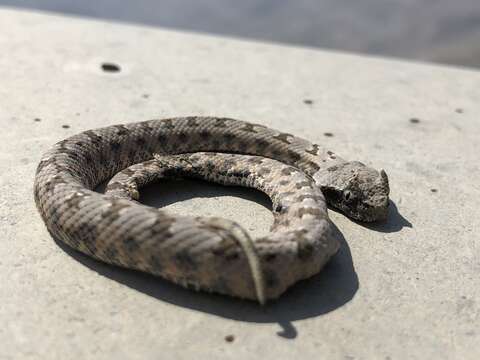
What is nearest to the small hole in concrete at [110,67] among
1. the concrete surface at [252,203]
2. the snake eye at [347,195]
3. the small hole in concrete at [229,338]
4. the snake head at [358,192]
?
the concrete surface at [252,203]

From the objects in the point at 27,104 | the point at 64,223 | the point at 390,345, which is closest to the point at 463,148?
the point at 390,345

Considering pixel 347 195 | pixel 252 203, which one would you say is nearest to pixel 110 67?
pixel 252 203

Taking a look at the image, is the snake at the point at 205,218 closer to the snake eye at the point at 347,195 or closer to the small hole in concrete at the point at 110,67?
the snake eye at the point at 347,195

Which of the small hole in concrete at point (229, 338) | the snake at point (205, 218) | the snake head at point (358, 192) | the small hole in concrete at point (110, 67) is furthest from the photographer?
the small hole in concrete at point (110, 67)

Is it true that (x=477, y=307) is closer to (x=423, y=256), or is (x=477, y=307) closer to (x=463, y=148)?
(x=423, y=256)

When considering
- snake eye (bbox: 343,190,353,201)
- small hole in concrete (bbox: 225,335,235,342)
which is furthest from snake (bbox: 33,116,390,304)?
small hole in concrete (bbox: 225,335,235,342)

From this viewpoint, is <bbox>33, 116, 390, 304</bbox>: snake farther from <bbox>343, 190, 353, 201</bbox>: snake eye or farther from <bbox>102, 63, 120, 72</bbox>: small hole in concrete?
<bbox>102, 63, 120, 72</bbox>: small hole in concrete
